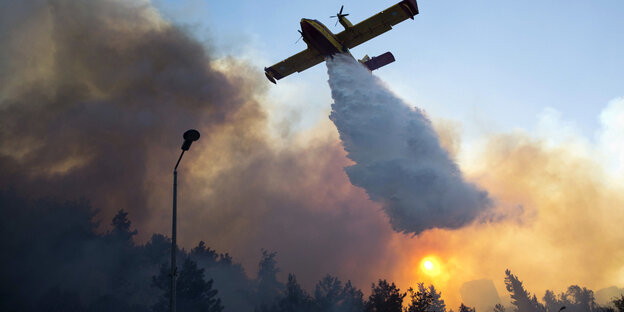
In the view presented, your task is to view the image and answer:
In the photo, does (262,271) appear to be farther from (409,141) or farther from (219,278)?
(409,141)

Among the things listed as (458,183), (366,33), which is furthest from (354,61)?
(458,183)

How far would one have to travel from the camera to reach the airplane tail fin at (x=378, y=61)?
40188 mm

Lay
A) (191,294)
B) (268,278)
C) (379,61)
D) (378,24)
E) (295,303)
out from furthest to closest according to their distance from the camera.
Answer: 1. (268,278)
2. (295,303)
3. (191,294)
4. (379,61)
5. (378,24)

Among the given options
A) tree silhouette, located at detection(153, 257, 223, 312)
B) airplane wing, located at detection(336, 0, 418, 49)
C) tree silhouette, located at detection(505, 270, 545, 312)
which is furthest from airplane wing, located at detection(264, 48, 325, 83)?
tree silhouette, located at detection(505, 270, 545, 312)

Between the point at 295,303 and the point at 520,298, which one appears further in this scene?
the point at 520,298

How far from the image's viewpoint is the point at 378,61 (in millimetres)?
40625

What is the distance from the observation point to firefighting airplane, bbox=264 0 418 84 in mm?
32594

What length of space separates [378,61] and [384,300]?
102 ft

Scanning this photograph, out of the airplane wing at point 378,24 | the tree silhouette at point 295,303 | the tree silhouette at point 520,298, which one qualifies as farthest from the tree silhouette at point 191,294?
the tree silhouette at point 520,298

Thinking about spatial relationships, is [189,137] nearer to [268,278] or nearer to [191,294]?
[191,294]

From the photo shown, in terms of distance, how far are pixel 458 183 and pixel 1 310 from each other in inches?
2174

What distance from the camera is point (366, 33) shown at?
35.3 meters

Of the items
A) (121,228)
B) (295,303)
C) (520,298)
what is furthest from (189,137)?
(520,298)

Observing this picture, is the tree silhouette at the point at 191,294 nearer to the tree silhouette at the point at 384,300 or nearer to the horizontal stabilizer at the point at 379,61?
the tree silhouette at the point at 384,300
